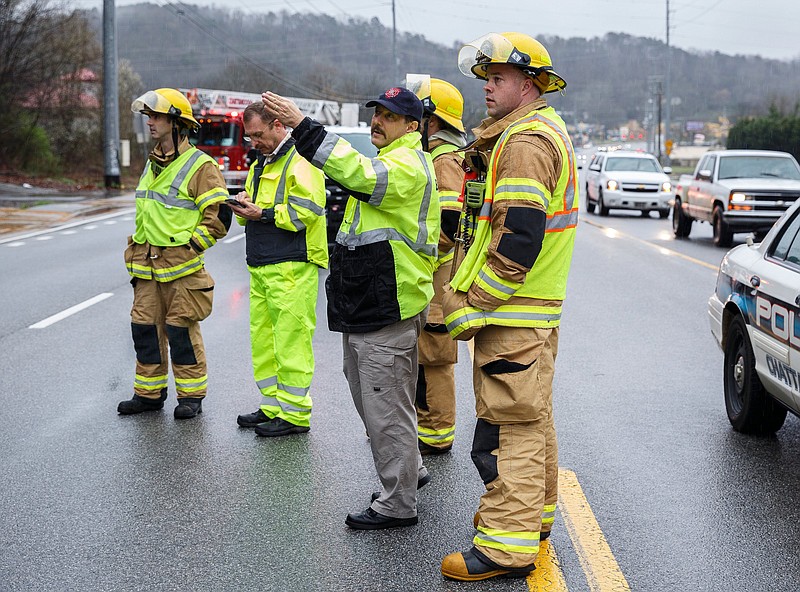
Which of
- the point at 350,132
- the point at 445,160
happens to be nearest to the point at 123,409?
the point at 445,160

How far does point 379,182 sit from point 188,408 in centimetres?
287

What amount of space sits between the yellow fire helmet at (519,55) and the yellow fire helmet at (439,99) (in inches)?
52.3

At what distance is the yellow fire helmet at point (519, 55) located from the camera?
4062 millimetres

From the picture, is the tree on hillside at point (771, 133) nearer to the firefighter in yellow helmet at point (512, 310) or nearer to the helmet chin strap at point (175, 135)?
the helmet chin strap at point (175, 135)

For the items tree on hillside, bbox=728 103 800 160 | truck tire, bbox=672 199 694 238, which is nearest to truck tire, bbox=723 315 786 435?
truck tire, bbox=672 199 694 238

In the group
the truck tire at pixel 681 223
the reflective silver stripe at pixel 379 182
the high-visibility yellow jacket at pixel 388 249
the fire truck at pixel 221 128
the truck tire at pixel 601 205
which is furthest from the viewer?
the fire truck at pixel 221 128

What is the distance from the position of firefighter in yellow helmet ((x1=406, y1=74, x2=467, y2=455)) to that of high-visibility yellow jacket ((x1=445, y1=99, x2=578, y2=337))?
1.37m

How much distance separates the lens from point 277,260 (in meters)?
6.21

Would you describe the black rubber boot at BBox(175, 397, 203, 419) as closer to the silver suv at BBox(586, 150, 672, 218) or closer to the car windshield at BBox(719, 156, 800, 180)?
the car windshield at BBox(719, 156, 800, 180)

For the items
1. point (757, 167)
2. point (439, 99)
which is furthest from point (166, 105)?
point (757, 167)

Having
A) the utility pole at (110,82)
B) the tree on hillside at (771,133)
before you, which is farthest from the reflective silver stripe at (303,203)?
the tree on hillside at (771,133)

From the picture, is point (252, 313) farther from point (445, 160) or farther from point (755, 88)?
point (755, 88)

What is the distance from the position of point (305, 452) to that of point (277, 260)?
114 centimetres

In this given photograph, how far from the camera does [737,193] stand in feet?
62.2
